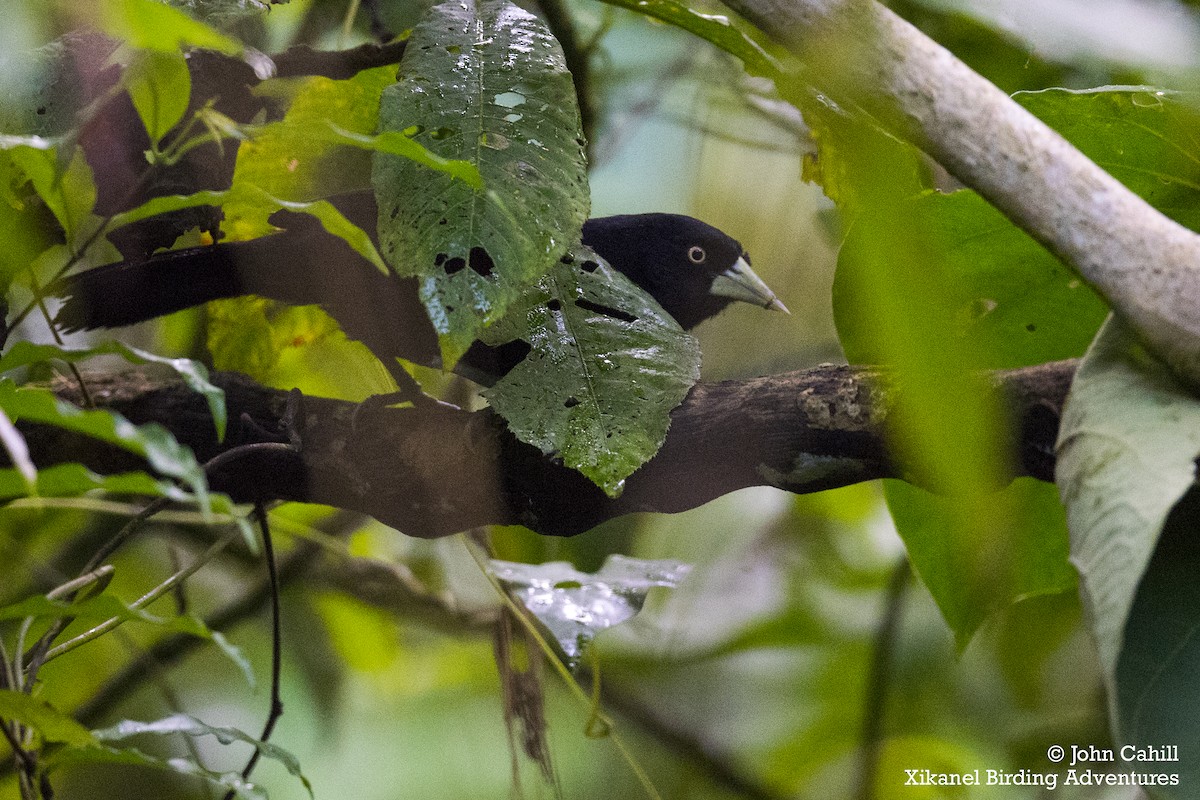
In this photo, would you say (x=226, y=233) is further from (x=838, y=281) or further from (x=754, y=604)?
(x=754, y=604)

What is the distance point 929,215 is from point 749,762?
2001 mm

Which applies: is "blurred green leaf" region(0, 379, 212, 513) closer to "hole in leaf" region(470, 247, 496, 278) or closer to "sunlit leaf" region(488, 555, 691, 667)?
"hole in leaf" region(470, 247, 496, 278)

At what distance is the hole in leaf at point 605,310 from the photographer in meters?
1.27

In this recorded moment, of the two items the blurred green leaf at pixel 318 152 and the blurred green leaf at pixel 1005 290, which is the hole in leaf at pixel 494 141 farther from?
the blurred green leaf at pixel 1005 290

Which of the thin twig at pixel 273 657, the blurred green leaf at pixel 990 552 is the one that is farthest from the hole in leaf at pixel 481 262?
the blurred green leaf at pixel 990 552

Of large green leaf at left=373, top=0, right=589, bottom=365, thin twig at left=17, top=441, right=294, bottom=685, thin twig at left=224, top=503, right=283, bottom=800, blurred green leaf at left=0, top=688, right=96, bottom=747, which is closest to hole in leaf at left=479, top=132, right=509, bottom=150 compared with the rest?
large green leaf at left=373, top=0, right=589, bottom=365

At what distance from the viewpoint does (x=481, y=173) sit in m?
1.09

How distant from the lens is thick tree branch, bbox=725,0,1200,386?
0.88 m

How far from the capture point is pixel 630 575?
5.31 feet

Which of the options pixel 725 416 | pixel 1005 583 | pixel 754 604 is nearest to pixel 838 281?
pixel 725 416

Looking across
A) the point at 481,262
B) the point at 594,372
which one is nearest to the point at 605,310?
the point at 594,372

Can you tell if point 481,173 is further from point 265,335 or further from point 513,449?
point 265,335

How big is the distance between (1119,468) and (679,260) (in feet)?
5.02

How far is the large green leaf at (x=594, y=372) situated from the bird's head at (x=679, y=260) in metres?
0.90
